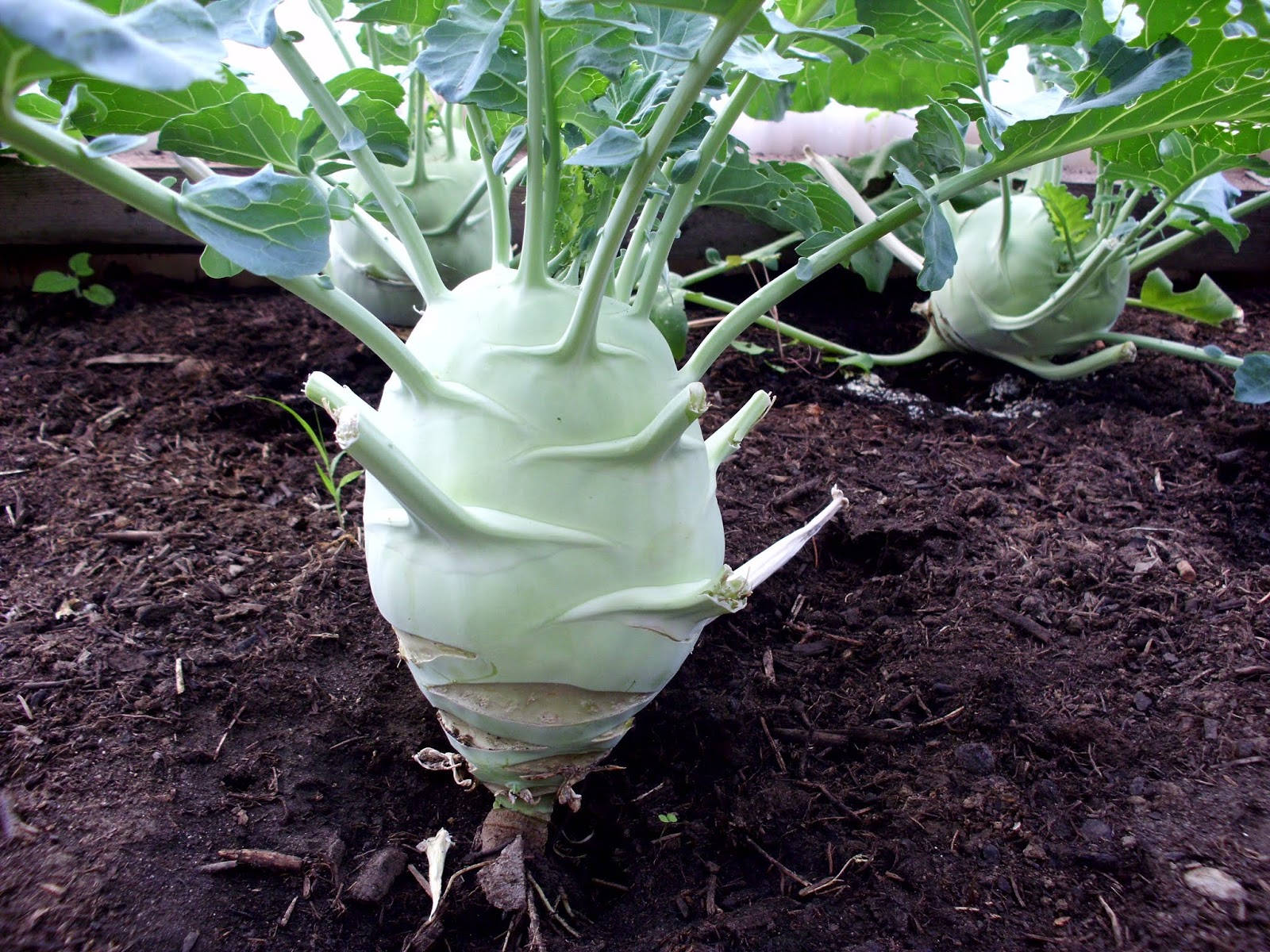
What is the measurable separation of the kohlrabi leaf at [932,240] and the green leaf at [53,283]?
5.53ft

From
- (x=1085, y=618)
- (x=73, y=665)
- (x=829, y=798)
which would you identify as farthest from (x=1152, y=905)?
(x=73, y=665)

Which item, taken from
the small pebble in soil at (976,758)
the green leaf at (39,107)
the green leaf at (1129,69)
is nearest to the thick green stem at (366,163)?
the green leaf at (39,107)

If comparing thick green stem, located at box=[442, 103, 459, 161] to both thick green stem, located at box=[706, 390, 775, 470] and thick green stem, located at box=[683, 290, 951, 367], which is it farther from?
thick green stem, located at box=[706, 390, 775, 470]

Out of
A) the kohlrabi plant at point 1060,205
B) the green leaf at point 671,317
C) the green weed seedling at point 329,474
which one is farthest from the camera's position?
the green leaf at point 671,317

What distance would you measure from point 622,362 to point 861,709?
1.66 feet

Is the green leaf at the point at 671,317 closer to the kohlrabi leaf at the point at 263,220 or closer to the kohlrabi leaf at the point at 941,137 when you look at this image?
the kohlrabi leaf at the point at 941,137

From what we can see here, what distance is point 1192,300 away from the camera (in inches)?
66.6

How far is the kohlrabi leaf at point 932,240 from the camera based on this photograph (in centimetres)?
67

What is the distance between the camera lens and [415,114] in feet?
5.03

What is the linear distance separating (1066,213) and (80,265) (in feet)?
6.15

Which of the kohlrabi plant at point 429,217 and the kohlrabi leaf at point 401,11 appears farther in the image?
the kohlrabi plant at point 429,217

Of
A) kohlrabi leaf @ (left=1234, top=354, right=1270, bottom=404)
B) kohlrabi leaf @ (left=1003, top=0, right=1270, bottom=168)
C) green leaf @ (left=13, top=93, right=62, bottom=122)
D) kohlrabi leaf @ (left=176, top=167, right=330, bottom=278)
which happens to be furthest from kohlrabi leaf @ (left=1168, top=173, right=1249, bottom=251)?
green leaf @ (left=13, top=93, right=62, bottom=122)

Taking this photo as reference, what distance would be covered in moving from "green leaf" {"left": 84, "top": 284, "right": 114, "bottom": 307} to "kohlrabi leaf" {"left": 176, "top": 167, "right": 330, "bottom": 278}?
4.63 feet

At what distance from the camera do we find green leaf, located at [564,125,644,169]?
1.91 ft
